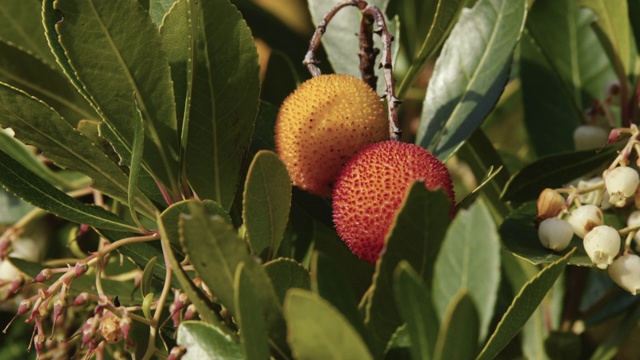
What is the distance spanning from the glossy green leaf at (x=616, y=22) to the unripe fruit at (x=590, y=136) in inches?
4.0

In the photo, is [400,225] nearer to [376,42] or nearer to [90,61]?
[90,61]

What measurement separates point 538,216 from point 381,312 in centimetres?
34

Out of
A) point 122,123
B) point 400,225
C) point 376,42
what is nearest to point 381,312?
point 400,225

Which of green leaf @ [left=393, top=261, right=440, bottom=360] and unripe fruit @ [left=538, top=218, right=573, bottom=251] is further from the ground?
green leaf @ [left=393, top=261, right=440, bottom=360]

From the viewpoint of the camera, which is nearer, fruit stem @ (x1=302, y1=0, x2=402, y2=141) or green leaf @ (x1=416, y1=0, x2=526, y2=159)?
fruit stem @ (x1=302, y1=0, x2=402, y2=141)

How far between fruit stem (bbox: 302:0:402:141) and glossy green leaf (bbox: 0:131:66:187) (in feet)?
1.57

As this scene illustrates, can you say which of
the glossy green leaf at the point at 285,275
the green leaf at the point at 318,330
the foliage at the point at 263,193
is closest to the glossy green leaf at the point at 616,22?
the foliage at the point at 263,193

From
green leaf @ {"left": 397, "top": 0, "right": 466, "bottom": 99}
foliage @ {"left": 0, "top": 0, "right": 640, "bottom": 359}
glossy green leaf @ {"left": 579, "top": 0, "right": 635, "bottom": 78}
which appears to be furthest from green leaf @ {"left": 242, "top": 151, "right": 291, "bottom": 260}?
glossy green leaf @ {"left": 579, "top": 0, "right": 635, "bottom": 78}

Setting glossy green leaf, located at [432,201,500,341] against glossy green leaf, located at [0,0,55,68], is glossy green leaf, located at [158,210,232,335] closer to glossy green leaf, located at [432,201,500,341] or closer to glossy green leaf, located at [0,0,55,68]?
glossy green leaf, located at [432,201,500,341]

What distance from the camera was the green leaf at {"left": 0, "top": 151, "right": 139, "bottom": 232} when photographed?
36.7 inches

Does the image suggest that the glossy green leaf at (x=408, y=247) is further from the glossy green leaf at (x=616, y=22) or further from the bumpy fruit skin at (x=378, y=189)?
the glossy green leaf at (x=616, y=22)

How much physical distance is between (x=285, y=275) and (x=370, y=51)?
403mm

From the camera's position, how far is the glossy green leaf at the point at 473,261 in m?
0.66

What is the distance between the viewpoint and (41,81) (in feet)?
3.70
